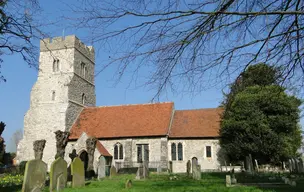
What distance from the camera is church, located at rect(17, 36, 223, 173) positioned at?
2728 centimetres

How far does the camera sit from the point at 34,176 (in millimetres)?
8328

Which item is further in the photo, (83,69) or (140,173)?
(83,69)

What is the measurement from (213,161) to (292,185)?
17.0m

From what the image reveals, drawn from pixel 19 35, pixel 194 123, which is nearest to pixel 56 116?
pixel 194 123

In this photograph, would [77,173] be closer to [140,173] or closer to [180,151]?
[140,173]

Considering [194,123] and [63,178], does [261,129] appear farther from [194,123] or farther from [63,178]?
[63,178]

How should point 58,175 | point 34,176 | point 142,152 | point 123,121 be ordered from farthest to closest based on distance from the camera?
point 123,121 → point 142,152 → point 58,175 → point 34,176

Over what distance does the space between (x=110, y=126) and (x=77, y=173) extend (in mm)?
17828

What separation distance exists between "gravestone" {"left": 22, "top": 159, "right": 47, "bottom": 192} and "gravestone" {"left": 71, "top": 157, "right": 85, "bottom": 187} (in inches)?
110

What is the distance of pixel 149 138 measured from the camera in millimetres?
27688

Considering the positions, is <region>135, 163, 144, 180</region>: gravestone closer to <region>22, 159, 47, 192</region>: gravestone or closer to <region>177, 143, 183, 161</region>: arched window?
<region>22, 159, 47, 192</region>: gravestone

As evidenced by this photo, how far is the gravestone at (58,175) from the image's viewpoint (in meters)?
9.59

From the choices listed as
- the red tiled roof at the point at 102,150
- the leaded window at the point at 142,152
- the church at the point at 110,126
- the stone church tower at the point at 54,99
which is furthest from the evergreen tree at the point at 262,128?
the stone church tower at the point at 54,99

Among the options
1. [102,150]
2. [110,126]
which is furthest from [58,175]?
[110,126]
